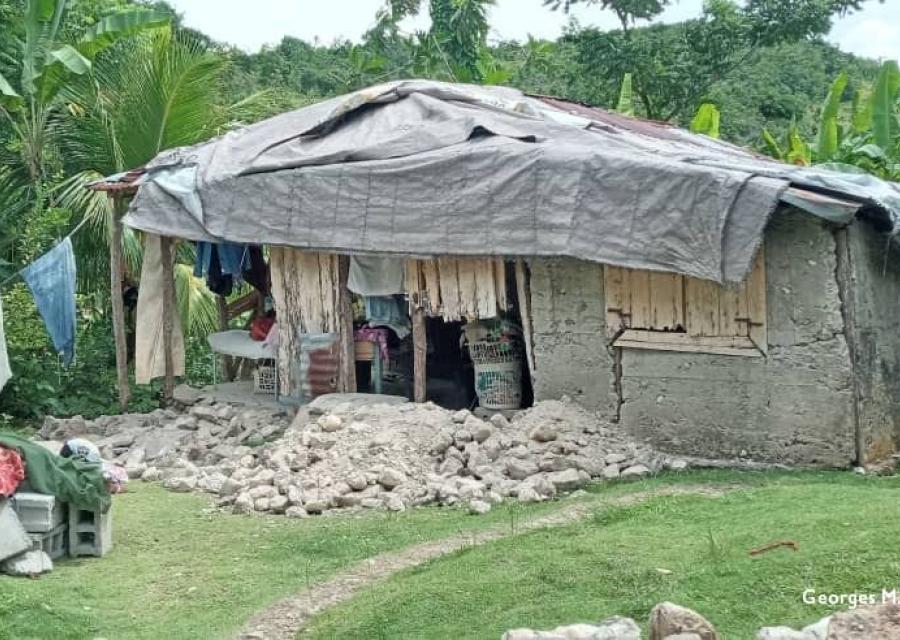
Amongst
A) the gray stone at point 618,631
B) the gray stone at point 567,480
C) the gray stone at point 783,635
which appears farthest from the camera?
the gray stone at point 567,480

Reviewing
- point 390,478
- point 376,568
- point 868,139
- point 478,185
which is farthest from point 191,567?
point 868,139

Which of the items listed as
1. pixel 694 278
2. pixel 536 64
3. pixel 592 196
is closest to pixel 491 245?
pixel 592 196

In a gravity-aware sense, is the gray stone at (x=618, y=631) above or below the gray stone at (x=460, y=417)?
below

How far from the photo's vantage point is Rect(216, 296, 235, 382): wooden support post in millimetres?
14484

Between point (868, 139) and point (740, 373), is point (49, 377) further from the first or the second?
point (868, 139)

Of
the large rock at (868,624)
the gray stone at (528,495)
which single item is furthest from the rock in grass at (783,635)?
the gray stone at (528,495)

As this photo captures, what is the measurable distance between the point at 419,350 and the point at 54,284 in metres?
4.04

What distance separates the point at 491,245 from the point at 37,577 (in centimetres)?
477

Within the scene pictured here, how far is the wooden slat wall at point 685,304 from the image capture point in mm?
9672

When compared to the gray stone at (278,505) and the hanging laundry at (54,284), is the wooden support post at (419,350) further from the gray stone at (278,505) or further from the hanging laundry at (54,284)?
the hanging laundry at (54,284)

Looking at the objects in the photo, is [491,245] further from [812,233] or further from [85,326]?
[85,326]

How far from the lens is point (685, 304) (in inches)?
395

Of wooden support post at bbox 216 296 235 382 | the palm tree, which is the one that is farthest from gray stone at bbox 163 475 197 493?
the palm tree

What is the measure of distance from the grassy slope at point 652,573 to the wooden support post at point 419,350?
387 cm
